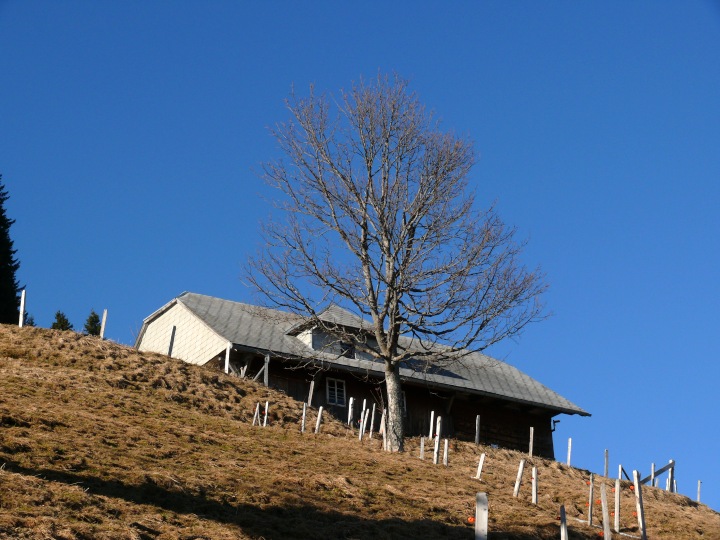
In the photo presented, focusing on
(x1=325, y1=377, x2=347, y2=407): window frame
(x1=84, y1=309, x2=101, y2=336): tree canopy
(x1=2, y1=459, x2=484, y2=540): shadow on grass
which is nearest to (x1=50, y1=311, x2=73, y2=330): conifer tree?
(x1=84, y1=309, x2=101, y2=336): tree canopy

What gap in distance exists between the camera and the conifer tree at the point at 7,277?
46719 mm

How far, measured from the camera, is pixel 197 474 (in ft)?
64.1

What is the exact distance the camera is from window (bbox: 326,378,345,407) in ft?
131

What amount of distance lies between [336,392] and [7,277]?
18.6m

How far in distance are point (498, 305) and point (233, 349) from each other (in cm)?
1258

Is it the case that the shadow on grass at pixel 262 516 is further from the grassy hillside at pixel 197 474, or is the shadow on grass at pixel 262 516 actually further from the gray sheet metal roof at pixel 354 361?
the gray sheet metal roof at pixel 354 361

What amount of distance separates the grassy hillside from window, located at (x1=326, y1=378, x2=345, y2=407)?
684 centimetres

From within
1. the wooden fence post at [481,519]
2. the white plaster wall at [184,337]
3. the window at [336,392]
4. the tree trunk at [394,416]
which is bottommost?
the wooden fence post at [481,519]

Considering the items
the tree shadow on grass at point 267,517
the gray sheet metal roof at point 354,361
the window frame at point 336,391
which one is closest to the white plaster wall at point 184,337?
the gray sheet metal roof at point 354,361

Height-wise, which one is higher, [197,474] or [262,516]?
[197,474]

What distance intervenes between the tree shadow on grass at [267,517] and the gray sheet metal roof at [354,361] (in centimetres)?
2032

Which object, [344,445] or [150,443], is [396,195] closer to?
[344,445]

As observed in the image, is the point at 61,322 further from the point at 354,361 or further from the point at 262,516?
→ the point at 262,516

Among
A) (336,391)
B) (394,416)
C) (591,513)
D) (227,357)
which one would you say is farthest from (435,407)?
(591,513)
